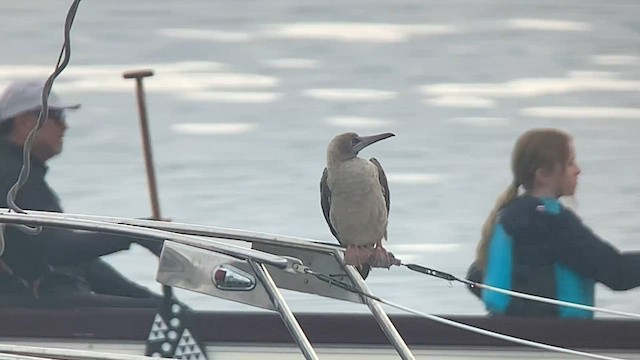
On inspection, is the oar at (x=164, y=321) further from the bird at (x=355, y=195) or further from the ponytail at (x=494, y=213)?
the ponytail at (x=494, y=213)

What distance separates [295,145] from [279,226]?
8.5 inches

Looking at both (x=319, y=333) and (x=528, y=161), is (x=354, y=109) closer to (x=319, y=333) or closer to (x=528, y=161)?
(x=528, y=161)

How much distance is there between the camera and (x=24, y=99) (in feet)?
10.9

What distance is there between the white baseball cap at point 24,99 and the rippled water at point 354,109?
0.03 meters

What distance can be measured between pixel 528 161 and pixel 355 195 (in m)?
0.55

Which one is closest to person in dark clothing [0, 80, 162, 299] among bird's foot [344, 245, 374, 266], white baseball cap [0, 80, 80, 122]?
white baseball cap [0, 80, 80, 122]

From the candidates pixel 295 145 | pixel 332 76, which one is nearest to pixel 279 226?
pixel 295 145

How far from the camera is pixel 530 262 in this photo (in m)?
3.21

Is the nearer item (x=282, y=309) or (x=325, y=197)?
(x=282, y=309)

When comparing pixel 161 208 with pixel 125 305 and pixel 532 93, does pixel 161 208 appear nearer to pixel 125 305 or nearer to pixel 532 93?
pixel 125 305

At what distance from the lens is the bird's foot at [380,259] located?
2.76 m

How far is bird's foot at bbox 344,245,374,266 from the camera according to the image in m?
2.65

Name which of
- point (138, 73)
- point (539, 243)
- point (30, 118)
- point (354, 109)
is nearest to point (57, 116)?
point (30, 118)

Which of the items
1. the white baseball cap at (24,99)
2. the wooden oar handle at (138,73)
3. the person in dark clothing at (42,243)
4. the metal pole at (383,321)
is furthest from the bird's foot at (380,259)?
the white baseball cap at (24,99)
